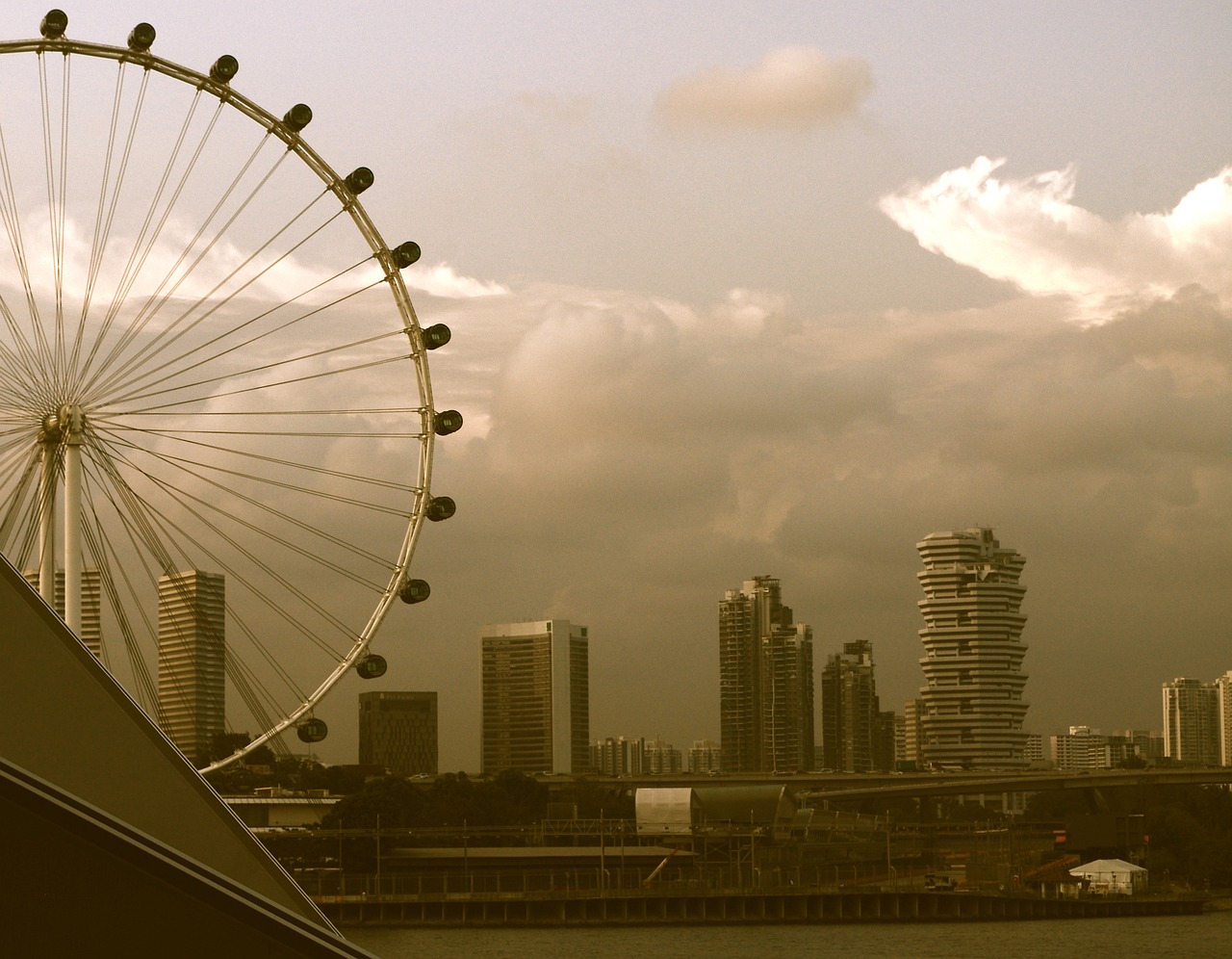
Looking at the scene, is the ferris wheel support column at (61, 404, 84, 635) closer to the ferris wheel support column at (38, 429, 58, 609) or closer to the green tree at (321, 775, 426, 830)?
the ferris wheel support column at (38, 429, 58, 609)

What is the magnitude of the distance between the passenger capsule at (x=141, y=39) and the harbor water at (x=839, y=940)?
42212 millimetres

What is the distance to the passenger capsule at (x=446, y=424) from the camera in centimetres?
3200

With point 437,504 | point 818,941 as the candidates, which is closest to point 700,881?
point 818,941

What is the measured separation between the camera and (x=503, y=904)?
89938mm

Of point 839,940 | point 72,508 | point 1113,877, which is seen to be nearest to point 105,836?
point 72,508

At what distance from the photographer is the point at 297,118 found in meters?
30.8

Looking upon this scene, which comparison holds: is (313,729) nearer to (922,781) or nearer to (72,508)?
(72,508)

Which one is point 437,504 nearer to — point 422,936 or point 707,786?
point 422,936

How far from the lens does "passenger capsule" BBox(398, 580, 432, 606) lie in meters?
30.8

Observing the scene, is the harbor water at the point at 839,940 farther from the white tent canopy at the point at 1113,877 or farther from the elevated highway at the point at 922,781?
the elevated highway at the point at 922,781

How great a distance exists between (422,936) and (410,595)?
5254cm

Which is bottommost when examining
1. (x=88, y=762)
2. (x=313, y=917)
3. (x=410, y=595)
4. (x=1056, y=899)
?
(x=1056, y=899)

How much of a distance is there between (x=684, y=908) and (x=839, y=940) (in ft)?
47.5

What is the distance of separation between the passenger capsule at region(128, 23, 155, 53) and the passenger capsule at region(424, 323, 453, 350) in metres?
6.86
